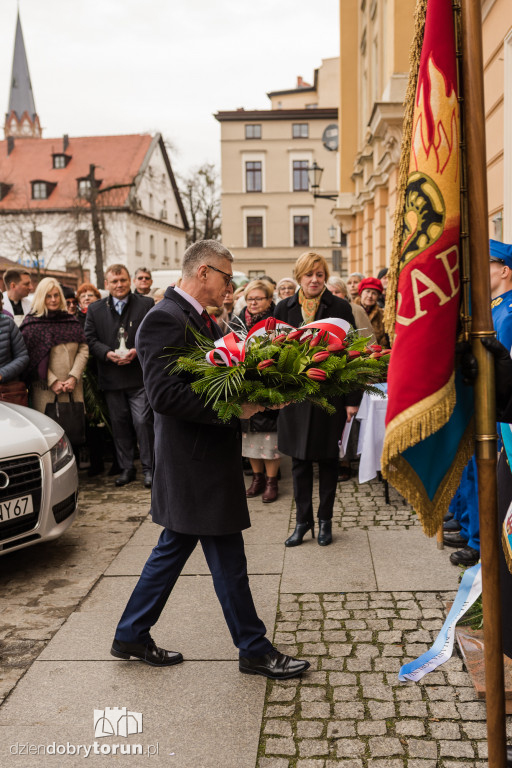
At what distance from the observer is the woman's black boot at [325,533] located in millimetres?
5496

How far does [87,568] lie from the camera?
5.26m

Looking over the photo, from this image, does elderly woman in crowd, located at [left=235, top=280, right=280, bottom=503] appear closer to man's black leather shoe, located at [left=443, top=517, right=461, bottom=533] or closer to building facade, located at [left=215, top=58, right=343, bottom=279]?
man's black leather shoe, located at [left=443, top=517, right=461, bottom=533]

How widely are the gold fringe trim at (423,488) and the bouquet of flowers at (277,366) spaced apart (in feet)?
2.59

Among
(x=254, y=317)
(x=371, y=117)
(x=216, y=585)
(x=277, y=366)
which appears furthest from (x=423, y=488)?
(x=371, y=117)

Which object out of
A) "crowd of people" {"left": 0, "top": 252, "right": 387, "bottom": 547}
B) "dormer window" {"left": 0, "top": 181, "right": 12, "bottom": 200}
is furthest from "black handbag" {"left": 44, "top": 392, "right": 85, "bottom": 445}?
"dormer window" {"left": 0, "top": 181, "right": 12, "bottom": 200}

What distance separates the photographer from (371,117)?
1508 centimetres

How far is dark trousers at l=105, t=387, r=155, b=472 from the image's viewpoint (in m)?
7.58

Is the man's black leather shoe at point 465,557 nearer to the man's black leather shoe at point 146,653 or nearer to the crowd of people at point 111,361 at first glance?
the crowd of people at point 111,361

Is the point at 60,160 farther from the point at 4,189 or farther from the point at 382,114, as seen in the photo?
the point at 382,114

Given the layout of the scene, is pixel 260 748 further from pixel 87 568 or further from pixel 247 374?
pixel 87 568

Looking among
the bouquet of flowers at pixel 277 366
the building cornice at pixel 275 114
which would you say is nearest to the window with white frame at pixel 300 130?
the building cornice at pixel 275 114

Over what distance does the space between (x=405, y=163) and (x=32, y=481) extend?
3.64 meters

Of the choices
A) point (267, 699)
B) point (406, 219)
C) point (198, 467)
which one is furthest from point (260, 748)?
point (406, 219)

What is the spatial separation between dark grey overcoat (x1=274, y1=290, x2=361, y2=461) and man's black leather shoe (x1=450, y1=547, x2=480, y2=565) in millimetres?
1131
